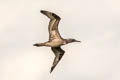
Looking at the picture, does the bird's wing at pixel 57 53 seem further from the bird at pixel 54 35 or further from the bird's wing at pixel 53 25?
the bird's wing at pixel 53 25

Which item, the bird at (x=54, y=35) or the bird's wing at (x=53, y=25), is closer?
the bird at (x=54, y=35)

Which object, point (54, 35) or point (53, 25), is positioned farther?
point (53, 25)

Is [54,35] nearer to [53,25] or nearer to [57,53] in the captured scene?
[53,25]

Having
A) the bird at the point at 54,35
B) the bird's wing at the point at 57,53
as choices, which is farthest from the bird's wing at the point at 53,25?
the bird's wing at the point at 57,53

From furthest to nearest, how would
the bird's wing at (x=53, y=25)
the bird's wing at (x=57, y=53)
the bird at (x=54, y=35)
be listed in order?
the bird's wing at (x=57, y=53) < the bird's wing at (x=53, y=25) < the bird at (x=54, y=35)

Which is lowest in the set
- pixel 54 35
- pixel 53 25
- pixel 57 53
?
pixel 57 53

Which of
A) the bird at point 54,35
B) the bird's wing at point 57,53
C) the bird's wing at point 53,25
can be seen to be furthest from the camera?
the bird's wing at point 57,53

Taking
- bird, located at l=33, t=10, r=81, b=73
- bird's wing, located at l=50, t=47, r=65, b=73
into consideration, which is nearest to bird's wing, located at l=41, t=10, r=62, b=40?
bird, located at l=33, t=10, r=81, b=73

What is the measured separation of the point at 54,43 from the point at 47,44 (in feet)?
3.69

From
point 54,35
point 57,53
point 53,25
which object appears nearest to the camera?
point 54,35

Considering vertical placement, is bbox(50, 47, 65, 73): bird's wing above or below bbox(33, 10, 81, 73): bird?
below

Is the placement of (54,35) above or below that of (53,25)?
below

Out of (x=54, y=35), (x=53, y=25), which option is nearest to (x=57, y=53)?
(x=54, y=35)

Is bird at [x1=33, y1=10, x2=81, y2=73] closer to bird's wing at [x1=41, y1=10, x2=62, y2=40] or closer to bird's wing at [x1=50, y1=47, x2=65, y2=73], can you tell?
bird's wing at [x1=41, y1=10, x2=62, y2=40]
